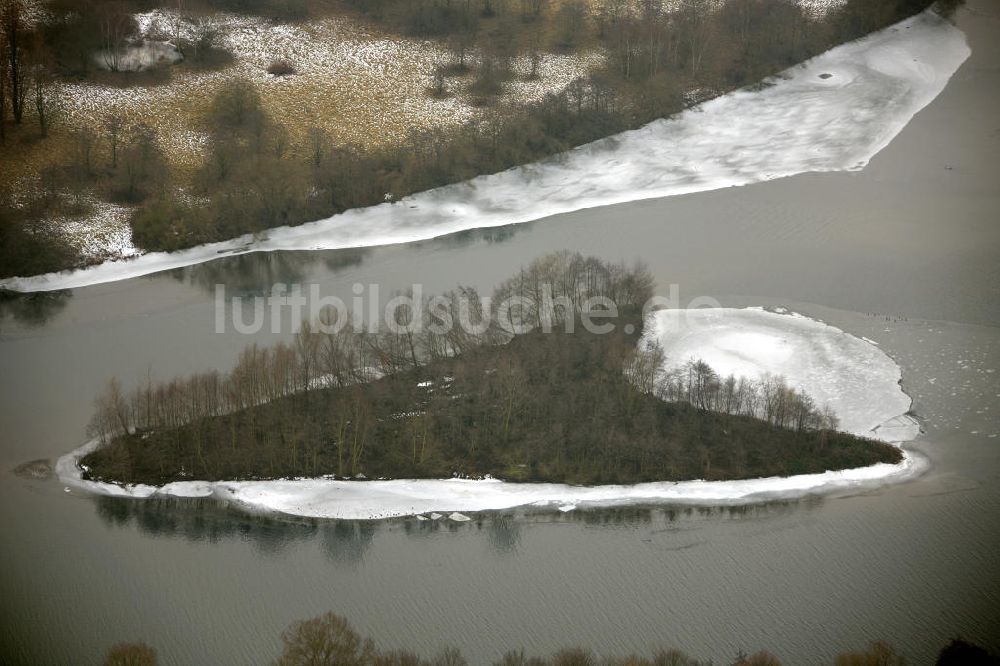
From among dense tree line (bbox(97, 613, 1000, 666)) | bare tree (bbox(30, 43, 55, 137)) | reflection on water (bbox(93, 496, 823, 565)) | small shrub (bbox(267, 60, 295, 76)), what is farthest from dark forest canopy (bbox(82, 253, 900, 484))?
small shrub (bbox(267, 60, 295, 76))

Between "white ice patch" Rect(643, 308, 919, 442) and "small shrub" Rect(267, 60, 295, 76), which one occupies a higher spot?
"small shrub" Rect(267, 60, 295, 76)

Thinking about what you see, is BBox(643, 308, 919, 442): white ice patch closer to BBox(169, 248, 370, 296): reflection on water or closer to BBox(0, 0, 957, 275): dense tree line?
BBox(169, 248, 370, 296): reflection on water

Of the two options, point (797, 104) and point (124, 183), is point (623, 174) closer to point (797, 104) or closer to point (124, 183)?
point (797, 104)

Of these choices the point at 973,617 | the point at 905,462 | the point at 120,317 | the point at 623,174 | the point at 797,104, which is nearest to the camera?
the point at 973,617

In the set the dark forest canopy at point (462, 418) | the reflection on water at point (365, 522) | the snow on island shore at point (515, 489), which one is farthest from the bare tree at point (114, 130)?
the reflection on water at point (365, 522)

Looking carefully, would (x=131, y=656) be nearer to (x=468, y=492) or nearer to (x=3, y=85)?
(x=468, y=492)

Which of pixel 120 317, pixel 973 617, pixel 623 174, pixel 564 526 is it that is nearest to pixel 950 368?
pixel 973 617
